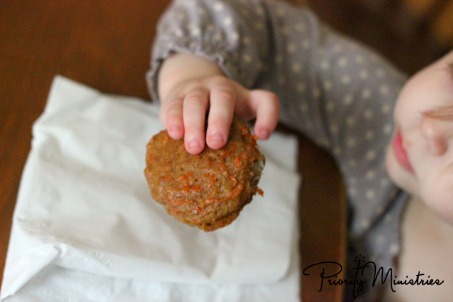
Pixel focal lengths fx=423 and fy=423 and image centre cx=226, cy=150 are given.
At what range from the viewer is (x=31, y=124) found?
548mm

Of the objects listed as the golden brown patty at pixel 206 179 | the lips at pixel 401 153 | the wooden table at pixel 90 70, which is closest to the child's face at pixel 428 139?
the lips at pixel 401 153

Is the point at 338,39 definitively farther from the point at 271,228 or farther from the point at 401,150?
the point at 271,228

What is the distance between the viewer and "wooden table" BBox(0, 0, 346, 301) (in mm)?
548

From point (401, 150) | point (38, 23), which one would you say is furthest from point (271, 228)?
point (38, 23)

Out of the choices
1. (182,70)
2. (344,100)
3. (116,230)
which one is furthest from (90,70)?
(344,100)

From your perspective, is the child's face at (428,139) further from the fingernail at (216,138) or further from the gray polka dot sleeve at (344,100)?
the fingernail at (216,138)

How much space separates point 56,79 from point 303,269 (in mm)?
429

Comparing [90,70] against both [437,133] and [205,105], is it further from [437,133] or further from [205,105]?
[437,133]

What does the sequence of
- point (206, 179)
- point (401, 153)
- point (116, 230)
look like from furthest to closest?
1. point (401, 153)
2. point (116, 230)
3. point (206, 179)

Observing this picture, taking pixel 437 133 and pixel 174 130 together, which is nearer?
pixel 174 130

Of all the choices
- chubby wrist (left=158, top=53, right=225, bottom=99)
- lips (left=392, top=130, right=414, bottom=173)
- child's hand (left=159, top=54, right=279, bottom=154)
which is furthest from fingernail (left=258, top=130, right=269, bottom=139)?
lips (left=392, top=130, right=414, bottom=173)

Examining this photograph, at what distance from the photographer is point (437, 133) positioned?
19.9 inches

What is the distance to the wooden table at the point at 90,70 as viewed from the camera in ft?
1.80

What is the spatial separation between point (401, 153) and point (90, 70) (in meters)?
0.47
